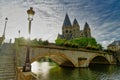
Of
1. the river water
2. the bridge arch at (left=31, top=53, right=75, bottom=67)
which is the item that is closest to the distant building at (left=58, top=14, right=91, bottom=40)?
the bridge arch at (left=31, top=53, right=75, bottom=67)

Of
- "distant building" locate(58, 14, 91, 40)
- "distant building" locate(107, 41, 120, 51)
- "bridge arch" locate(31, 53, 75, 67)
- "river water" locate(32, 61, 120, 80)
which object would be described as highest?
"distant building" locate(58, 14, 91, 40)

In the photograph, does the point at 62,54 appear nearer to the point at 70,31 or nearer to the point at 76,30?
the point at 70,31

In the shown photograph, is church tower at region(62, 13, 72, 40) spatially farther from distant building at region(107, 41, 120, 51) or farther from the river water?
the river water

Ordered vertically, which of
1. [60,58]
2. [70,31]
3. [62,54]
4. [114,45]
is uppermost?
[70,31]

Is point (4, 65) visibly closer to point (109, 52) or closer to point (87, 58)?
point (87, 58)

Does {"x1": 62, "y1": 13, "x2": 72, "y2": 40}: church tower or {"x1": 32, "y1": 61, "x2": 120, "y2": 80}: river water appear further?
{"x1": 62, "y1": 13, "x2": 72, "y2": 40}: church tower

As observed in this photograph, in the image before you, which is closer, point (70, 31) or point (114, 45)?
point (114, 45)

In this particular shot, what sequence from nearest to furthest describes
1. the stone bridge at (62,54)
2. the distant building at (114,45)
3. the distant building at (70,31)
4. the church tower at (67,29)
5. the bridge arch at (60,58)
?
1. the stone bridge at (62,54)
2. the bridge arch at (60,58)
3. the distant building at (114,45)
4. the distant building at (70,31)
5. the church tower at (67,29)

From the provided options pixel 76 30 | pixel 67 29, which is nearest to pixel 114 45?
pixel 76 30

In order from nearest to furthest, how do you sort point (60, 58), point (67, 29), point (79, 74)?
point (79, 74) → point (60, 58) → point (67, 29)

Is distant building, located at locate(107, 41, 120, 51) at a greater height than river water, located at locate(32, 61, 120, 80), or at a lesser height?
greater

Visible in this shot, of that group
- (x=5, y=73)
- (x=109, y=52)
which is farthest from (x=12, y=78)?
(x=109, y=52)

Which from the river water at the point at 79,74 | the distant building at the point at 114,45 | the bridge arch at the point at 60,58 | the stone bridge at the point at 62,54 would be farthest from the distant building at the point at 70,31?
the river water at the point at 79,74

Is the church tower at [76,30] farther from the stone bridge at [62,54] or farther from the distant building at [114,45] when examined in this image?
the stone bridge at [62,54]
